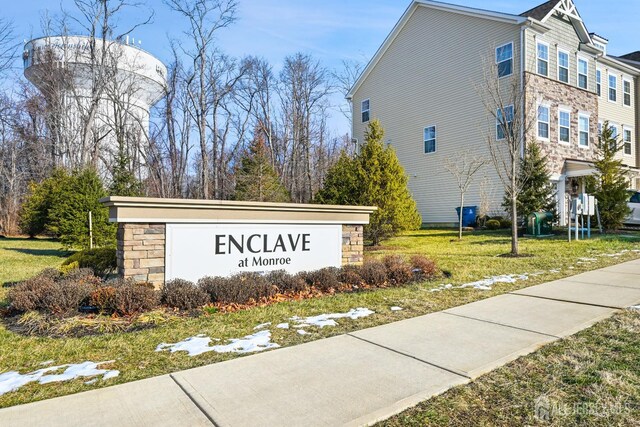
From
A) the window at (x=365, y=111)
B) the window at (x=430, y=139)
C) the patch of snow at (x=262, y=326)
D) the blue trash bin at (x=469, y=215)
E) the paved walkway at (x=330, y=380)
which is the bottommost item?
the patch of snow at (x=262, y=326)

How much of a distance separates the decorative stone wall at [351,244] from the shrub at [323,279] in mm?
1044

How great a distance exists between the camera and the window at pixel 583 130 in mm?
21031

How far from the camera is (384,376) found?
124 inches

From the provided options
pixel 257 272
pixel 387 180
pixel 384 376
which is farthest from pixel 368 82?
pixel 384 376

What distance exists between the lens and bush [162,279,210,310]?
5.42m

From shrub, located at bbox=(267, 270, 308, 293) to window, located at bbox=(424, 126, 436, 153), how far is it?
1758cm

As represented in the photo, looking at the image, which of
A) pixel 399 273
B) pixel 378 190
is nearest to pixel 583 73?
pixel 378 190

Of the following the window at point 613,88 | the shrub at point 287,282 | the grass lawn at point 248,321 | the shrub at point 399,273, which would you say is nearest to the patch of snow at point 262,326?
the grass lawn at point 248,321

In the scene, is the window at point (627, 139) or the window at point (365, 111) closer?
the window at point (627, 139)

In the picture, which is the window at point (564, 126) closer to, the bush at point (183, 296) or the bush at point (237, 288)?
the bush at point (237, 288)

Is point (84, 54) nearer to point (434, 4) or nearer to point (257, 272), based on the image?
point (434, 4)

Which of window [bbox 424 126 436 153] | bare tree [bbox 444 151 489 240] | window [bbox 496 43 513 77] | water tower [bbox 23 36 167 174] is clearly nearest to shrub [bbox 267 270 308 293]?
bare tree [bbox 444 151 489 240]

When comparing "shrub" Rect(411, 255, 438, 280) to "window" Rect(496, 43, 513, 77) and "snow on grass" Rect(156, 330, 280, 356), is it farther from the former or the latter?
"window" Rect(496, 43, 513, 77)

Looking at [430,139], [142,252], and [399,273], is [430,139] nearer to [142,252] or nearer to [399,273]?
[399,273]
